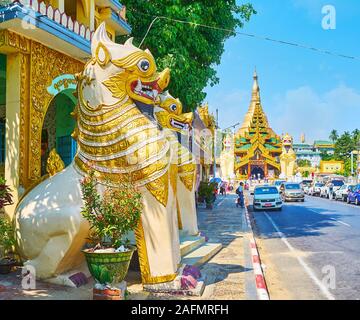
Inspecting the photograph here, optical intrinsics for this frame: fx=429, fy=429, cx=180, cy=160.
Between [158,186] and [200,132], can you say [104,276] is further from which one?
[200,132]

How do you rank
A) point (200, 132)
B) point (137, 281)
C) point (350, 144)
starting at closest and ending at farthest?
point (137, 281) → point (200, 132) → point (350, 144)

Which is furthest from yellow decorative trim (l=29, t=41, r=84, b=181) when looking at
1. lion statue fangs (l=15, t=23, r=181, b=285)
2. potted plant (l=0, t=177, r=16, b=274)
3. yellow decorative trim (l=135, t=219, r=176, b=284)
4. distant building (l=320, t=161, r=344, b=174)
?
distant building (l=320, t=161, r=344, b=174)

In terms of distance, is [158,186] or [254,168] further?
[254,168]

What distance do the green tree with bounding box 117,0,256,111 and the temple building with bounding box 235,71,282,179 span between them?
172 feet

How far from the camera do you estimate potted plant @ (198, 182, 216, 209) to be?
23172 mm

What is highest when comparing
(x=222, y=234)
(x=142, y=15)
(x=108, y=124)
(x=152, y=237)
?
(x=142, y=15)

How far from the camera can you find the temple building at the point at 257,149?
6762 centimetres

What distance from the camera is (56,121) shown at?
11.3 meters

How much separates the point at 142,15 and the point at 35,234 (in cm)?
916

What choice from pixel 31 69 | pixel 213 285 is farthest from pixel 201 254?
pixel 31 69

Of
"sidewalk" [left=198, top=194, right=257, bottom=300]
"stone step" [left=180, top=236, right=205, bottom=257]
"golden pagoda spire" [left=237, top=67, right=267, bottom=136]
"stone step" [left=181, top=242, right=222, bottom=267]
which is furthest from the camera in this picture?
"golden pagoda spire" [left=237, top=67, right=267, bottom=136]

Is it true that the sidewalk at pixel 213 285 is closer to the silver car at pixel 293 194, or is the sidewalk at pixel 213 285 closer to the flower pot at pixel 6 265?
the flower pot at pixel 6 265

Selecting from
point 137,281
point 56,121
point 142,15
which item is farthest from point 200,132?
point 137,281

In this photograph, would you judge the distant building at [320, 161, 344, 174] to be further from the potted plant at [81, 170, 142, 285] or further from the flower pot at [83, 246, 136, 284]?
the flower pot at [83, 246, 136, 284]
